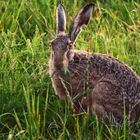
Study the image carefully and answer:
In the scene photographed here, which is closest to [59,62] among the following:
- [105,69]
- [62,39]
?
[62,39]

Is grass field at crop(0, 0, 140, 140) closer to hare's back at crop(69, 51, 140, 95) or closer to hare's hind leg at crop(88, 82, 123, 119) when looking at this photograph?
hare's hind leg at crop(88, 82, 123, 119)

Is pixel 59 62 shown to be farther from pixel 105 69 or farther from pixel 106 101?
pixel 106 101

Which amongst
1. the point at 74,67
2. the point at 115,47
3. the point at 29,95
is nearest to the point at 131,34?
the point at 115,47

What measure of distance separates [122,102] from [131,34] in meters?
1.47

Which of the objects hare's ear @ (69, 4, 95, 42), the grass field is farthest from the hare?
the grass field

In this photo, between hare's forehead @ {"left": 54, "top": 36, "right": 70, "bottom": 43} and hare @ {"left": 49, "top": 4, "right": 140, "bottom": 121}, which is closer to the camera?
hare @ {"left": 49, "top": 4, "right": 140, "bottom": 121}

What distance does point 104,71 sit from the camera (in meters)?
5.96

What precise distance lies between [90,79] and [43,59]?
2.20ft

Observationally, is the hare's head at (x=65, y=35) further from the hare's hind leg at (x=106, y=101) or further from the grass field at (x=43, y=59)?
the hare's hind leg at (x=106, y=101)

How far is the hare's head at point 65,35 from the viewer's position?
19.3 feet

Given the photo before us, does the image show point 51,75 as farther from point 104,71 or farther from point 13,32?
point 13,32

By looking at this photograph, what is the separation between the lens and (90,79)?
5934 millimetres

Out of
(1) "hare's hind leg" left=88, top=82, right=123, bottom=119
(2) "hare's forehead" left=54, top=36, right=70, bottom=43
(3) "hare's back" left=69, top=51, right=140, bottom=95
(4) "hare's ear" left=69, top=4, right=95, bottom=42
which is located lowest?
(1) "hare's hind leg" left=88, top=82, right=123, bottom=119

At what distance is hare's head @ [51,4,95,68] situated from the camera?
5895 mm
